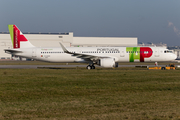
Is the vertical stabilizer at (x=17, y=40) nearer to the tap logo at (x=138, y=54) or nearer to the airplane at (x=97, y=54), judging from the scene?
the airplane at (x=97, y=54)

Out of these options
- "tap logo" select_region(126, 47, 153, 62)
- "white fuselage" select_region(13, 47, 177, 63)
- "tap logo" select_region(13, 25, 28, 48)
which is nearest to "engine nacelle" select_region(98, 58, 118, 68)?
"white fuselage" select_region(13, 47, 177, 63)


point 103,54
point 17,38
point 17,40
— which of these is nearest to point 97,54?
point 103,54

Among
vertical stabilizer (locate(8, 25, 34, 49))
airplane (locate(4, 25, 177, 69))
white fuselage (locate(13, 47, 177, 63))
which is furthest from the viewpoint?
vertical stabilizer (locate(8, 25, 34, 49))

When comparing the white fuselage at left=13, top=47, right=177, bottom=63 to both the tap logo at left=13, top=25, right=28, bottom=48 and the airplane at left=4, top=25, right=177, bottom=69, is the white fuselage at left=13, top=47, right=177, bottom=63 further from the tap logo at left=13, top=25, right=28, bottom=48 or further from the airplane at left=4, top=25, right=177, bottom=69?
the tap logo at left=13, top=25, right=28, bottom=48

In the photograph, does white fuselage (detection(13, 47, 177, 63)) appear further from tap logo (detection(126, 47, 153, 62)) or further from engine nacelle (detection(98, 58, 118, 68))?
engine nacelle (detection(98, 58, 118, 68))

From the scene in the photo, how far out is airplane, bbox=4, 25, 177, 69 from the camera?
4344 cm

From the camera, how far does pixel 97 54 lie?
44.2m

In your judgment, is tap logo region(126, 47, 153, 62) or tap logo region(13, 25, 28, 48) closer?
tap logo region(126, 47, 153, 62)

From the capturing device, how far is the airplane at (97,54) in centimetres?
4344

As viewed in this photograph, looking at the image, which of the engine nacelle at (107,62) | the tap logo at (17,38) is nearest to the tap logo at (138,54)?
the engine nacelle at (107,62)

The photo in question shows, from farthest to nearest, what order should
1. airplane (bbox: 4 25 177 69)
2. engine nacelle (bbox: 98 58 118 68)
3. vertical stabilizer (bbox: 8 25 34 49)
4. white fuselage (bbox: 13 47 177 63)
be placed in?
vertical stabilizer (bbox: 8 25 34 49)
white fuselage (bbox: 13 47 177 63)
airplane (bbox: 4 25 177 69)
engine nacelle (bbox: 98 58 118 68)

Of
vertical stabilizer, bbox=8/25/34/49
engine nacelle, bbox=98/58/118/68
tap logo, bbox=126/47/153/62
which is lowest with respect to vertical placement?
engine nacelle, bbox=98/58/118/68

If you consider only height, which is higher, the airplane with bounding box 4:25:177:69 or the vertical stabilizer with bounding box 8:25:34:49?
the vertical stabilizer with bounding box 8:25:34:49

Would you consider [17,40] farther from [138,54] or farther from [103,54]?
[138,54]
